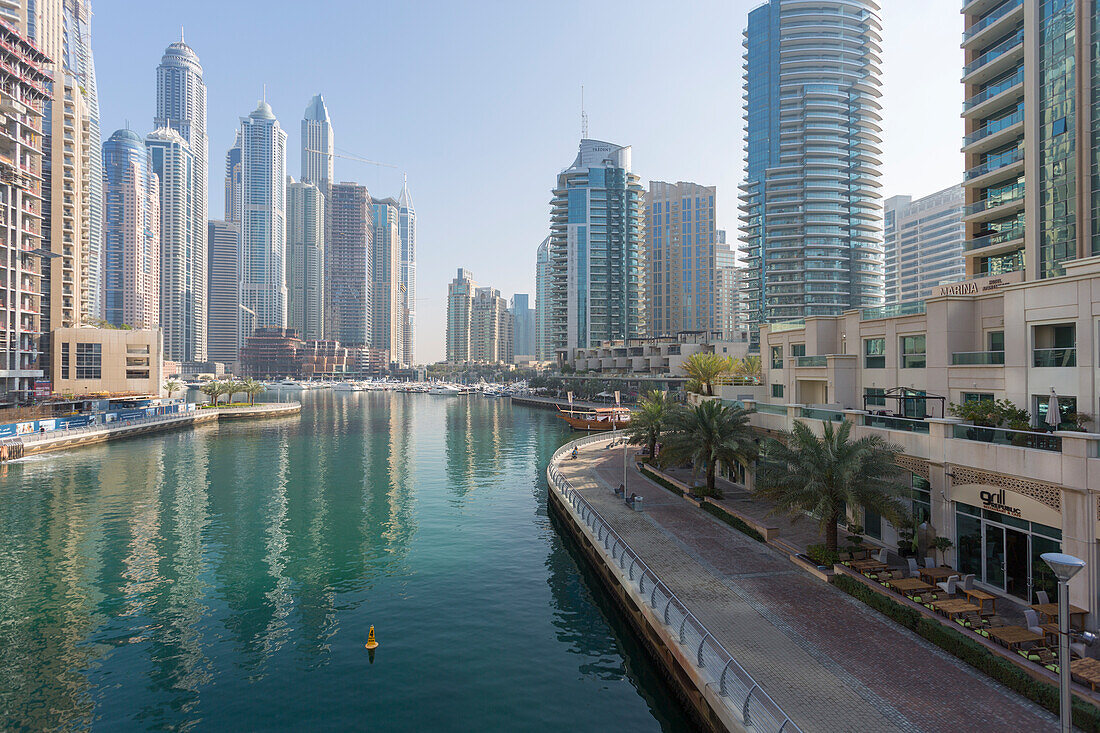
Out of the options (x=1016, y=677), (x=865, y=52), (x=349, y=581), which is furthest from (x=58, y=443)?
(x=865, y=52)

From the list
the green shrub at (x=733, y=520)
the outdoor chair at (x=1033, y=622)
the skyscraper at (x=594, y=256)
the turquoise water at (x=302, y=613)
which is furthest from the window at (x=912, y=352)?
the skyscraper at (x=594, y=256)

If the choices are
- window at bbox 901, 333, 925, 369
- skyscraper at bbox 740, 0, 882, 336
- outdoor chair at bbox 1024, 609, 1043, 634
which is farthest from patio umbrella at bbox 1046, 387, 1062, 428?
skyscraper at bbox 740, 0, 882, 336

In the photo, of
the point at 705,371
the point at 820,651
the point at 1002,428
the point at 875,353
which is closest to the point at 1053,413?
the point at 1002,428

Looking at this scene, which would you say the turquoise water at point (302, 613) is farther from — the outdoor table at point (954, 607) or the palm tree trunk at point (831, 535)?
the palm tree trunk at point (831, 535)

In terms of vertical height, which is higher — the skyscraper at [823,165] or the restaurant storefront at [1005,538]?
the skyscraper at [823,165]

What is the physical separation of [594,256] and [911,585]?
17005cm

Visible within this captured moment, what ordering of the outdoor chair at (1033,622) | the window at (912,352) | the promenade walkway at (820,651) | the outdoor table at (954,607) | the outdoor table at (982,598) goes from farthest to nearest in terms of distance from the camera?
1. the window at (912,352)
2. the outdoor table at (982,598)
3. the outdoor table at (954,607)
4. the outdoor chair at (1033,622)
5. the promenade walkway at (820,651)

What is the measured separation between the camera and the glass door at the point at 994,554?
19031mm

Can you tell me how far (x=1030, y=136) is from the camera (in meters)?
41.5

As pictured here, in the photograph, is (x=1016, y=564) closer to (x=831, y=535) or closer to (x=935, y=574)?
(x=935, y=574)

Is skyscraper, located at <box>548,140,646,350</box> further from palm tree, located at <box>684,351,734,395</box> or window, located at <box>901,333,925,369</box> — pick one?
window, located at <box>901,333,925,369</box>

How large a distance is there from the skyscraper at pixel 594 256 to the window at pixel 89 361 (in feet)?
393

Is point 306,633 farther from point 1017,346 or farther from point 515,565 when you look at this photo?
point 1017,346

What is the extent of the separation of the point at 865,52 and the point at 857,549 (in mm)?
147473
